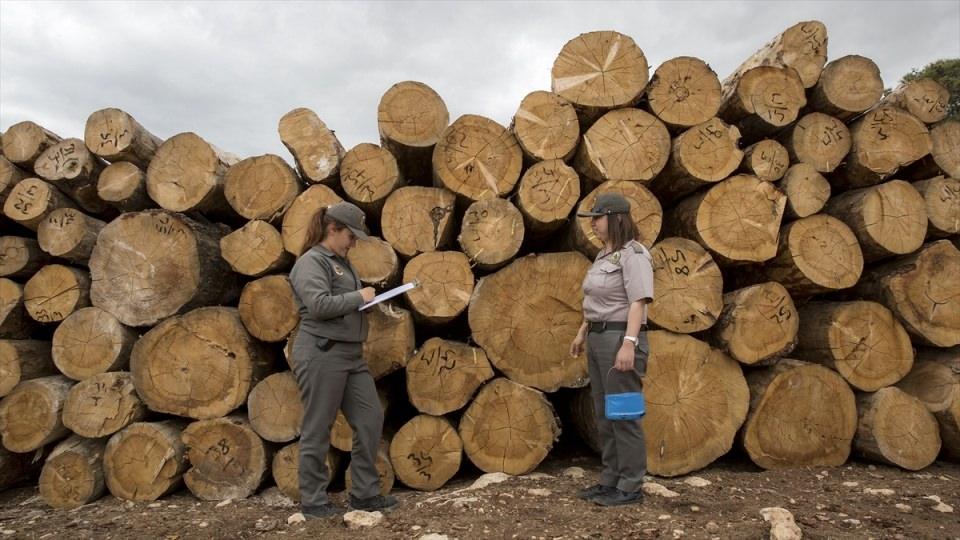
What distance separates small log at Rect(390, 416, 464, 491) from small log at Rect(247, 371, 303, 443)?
691 millimetres

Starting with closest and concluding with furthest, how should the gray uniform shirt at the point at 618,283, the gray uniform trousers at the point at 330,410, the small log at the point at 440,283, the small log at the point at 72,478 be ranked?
the gray uniform shirt at the point at 618,283 → the gray uniform trousers at the point at 330,410 → the small log at the point at 440,283 → the small log at the point at 72,478

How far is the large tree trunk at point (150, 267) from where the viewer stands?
4.16 m

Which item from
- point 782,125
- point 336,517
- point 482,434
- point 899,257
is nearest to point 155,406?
point 336,517

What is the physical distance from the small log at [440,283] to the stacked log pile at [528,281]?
18 mm

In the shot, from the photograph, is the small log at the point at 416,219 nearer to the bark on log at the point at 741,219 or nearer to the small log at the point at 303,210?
the small log at the point at 303,210

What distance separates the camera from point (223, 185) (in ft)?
14.3

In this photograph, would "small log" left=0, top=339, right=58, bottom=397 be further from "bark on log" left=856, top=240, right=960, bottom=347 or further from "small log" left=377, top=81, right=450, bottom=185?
"bark on log" left=856, top=240, right=960, bottom=347

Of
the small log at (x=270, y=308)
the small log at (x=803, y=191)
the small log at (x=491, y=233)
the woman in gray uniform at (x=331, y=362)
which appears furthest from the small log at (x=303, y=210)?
the small log at (x=803, y=191)

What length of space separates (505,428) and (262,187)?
237 cm

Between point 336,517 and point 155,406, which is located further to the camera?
point 155,406

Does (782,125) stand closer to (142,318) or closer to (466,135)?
(466,135)

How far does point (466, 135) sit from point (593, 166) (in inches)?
35.4

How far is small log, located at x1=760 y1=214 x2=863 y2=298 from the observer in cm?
398

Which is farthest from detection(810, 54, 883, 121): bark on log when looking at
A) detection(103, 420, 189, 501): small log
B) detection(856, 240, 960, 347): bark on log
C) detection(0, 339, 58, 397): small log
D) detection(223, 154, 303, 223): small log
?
detection(0, 339, 58, 397): small log
